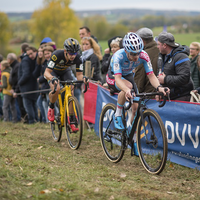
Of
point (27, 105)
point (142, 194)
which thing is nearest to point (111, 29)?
point (27, 105)

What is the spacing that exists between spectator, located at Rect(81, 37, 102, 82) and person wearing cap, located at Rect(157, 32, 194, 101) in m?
3.37

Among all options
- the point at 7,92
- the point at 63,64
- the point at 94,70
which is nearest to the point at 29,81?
the point at 7,92

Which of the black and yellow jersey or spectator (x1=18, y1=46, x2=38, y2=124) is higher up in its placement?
the black and yellow jersey

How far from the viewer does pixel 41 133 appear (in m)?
9.74

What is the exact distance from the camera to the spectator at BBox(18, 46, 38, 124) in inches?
455

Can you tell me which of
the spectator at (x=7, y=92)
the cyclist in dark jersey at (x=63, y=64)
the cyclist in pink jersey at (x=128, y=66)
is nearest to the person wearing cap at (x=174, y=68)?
the cyclist in pink jersey at (x=128, y=66)

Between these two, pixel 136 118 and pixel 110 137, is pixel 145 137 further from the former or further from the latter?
pixel 110 137

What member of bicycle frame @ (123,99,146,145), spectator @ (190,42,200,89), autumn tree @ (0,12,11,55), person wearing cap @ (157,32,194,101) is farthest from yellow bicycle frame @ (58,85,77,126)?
autumn tree @ (0,12,11,55)

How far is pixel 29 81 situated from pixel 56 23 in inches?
3367

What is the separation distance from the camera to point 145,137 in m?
5.70

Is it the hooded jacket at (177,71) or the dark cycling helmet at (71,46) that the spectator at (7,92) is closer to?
the dark cycling helmet at (71,46)

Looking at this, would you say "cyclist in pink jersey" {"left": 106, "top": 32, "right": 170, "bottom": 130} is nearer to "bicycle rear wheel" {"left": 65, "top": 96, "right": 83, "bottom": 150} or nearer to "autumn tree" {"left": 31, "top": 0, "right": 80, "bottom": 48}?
"bicycle rear wheel" {"left": 65, "top": 96, "right": 83, "bottom": 150}

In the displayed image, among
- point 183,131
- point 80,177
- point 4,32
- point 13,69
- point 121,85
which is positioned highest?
point 121,85

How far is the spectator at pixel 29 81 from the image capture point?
11.6 meters
